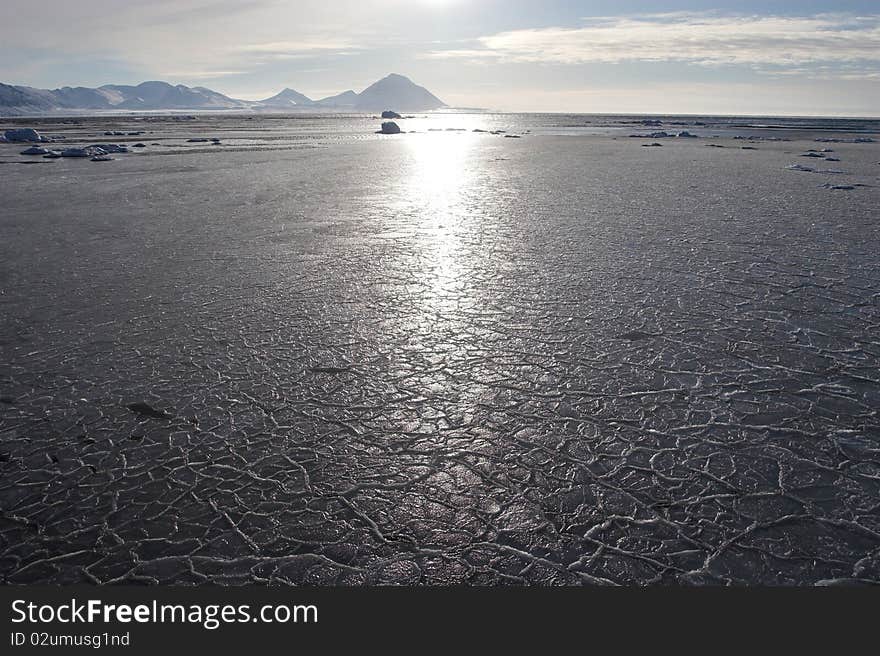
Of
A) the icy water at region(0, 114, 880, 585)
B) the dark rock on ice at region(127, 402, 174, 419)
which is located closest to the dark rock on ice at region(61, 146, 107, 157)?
the icy water at region(0, 114, 880, 585)

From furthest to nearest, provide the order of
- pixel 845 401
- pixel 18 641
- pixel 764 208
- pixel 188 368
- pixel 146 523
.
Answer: pixel 764 208, pixel 188 368, pixel 845 401, pixel 146 523, pixel 18 641

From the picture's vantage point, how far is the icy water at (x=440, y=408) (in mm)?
2643

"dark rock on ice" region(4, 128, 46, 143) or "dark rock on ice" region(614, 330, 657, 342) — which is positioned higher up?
"dark rock on ice" region(4, 128, 46, 143)

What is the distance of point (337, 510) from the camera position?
9.50ft

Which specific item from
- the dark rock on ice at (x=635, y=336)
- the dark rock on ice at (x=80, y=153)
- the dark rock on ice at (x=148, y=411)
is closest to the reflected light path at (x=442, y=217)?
the dark rock on ice at (x=635, y=336)

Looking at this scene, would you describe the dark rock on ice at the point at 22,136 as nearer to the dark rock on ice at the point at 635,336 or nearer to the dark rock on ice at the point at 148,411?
the dark rock on ice at the point at 148,411

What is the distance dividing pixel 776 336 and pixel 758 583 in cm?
309

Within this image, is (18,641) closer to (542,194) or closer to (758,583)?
(758,583)

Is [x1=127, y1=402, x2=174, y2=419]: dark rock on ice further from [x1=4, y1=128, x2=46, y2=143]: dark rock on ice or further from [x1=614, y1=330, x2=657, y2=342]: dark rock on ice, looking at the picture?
[x1=4, y1=128, x2=46, y2=143]: dark rock on ice

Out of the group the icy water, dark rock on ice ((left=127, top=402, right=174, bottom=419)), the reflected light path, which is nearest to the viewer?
the icy water

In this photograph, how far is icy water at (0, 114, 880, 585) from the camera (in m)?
2.64

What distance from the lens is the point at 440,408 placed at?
3.79 metres

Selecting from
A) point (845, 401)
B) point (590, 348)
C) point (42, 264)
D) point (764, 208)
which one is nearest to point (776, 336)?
point (845, 401)

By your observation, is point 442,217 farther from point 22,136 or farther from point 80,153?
point 22,136
